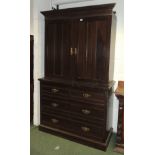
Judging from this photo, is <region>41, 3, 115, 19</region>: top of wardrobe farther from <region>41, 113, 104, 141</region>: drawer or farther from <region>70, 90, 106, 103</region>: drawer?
<region>41, 113, 104, 141</region>: drawer

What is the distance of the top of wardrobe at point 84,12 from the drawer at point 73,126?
170cm

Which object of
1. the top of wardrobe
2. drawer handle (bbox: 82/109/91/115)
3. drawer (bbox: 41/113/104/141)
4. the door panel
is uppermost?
the top of wardrobe

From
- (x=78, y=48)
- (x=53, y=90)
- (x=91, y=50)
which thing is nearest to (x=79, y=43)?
(x=78, y=48)

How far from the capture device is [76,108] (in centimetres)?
273

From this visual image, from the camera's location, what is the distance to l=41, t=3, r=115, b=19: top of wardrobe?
95.4 inches

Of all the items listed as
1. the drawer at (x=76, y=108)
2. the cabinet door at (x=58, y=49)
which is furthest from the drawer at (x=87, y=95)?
the cabinet door at (x=58, y=49)

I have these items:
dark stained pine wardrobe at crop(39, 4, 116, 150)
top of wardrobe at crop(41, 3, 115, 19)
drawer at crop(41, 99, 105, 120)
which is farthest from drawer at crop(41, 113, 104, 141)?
top of wardrobe at crop(41, 3, 115, 19)

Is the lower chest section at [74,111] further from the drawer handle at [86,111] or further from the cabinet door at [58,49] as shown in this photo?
the cabinet door at [58,49]

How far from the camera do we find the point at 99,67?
260cm
